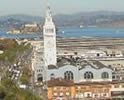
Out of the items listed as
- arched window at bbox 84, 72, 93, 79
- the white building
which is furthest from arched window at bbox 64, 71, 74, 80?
arched window at bbox 84, 72, 93, 79

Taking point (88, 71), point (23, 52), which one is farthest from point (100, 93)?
point (23, 52)

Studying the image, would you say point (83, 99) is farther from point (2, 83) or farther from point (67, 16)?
point (67, 16)

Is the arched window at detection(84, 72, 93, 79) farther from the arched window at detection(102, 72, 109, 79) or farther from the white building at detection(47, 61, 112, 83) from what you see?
the arched window at detection(102, 72, 109, 79)

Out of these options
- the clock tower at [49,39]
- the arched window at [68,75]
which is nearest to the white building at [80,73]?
the arched window at [68,75]

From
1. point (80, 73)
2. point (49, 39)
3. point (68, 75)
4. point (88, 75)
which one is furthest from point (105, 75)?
point (49, 39)

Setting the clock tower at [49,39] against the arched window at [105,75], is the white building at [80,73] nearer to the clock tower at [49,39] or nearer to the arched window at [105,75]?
the arched window at [105,75]

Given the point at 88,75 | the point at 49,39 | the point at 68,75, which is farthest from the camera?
the point at 49,39

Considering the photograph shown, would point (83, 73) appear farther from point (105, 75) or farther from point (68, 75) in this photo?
point (105, 75)

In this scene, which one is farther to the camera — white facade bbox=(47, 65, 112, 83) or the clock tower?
the clock tower
